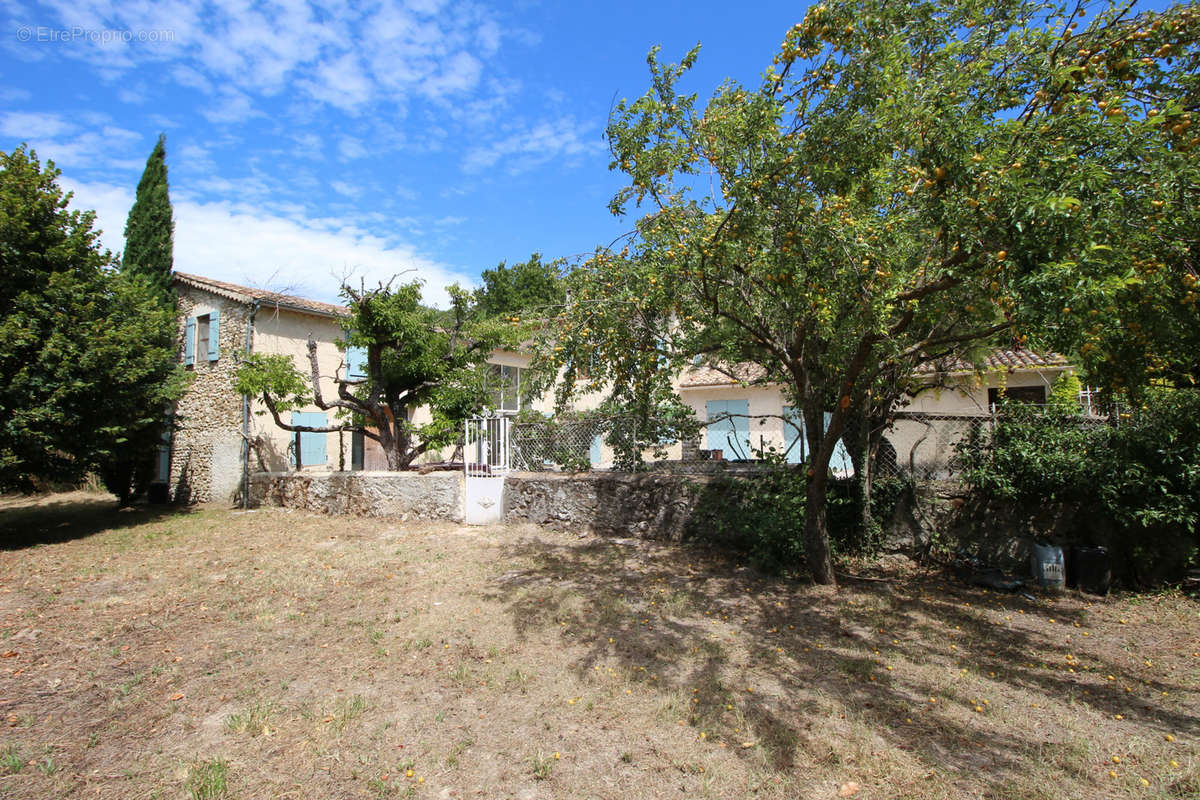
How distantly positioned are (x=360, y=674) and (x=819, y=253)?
188 inches

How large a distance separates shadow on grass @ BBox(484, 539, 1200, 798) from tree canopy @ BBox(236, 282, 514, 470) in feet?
18.9

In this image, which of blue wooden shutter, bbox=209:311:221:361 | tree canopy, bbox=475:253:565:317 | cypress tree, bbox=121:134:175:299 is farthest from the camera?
tree canopy, bbox=475:253:565:317

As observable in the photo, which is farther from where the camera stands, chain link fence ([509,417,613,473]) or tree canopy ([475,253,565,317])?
tree canopy ([475,253,565,317])

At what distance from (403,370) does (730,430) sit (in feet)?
21.8

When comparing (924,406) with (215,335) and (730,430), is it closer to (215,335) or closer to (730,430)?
(730,430)

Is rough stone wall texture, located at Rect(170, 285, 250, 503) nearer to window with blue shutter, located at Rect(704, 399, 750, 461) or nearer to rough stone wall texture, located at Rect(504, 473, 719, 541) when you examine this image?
rough stone wall texture, located at Rect(504, 473, 719, 541)

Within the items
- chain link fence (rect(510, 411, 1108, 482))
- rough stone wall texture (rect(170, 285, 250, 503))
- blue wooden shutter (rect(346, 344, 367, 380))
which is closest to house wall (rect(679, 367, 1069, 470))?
chain link fence (rect(510, 411, 1108, 482))

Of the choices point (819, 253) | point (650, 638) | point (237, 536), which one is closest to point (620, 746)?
point (650, 638)

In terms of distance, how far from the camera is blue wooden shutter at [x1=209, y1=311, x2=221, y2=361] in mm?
15414

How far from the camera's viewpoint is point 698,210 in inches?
253

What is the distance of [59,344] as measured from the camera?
10.2 m

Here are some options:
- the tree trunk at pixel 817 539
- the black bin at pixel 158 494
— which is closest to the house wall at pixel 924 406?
the tree trunk at pixel 817 539

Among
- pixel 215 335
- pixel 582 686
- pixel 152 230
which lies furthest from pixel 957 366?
pixel 152 230

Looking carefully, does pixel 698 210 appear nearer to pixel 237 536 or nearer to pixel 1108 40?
pixel 1108 40
